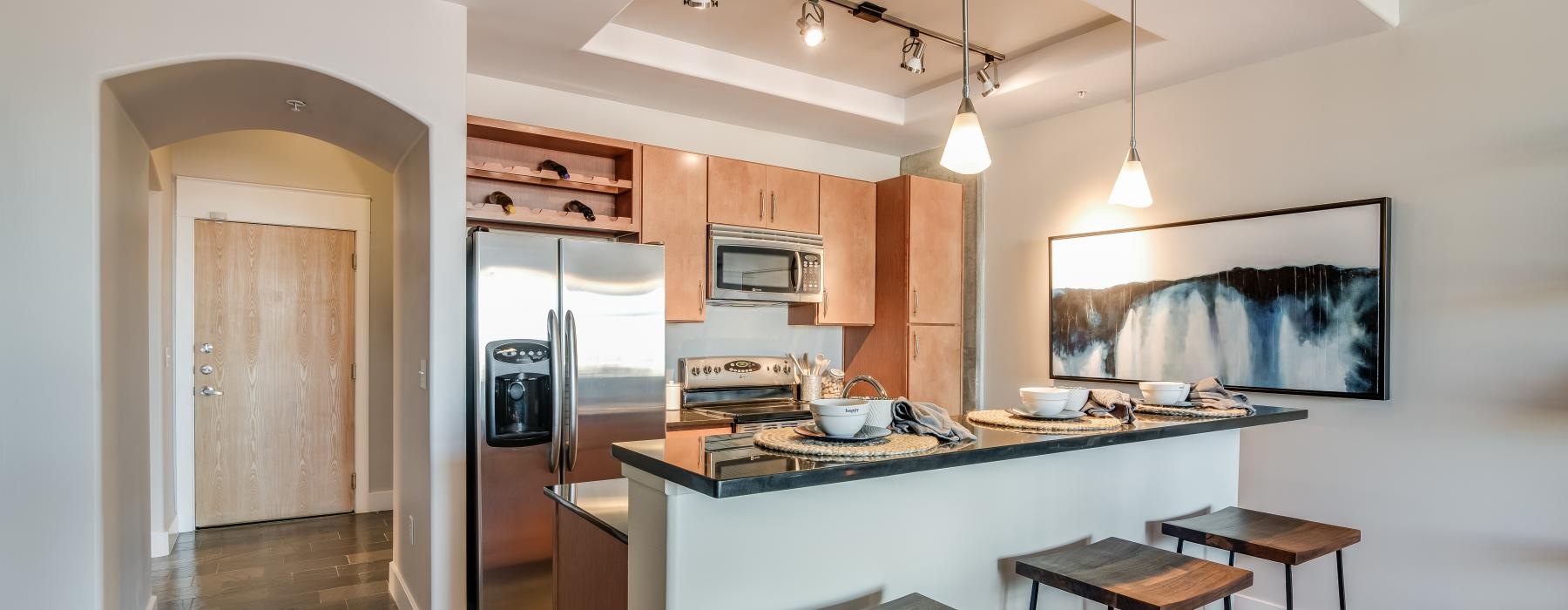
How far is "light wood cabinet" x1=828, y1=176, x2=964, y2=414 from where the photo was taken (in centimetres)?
434

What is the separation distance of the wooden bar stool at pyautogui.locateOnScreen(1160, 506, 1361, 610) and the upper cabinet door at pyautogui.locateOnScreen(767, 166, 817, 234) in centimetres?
244

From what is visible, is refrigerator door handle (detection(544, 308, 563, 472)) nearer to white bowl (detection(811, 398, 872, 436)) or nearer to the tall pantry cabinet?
white bowl (detection(811, 398, 872, 436))

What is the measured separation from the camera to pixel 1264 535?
2166 mm

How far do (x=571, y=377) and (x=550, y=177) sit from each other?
105 centimetres

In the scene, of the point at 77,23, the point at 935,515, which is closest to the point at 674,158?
the point at 77,23

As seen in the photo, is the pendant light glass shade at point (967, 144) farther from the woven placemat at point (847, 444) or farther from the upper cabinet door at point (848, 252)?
the upper cabinet door at point (848, 252)

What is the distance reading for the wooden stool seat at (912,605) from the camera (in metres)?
1.58

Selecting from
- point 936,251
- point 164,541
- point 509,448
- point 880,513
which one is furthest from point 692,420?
point 164,541

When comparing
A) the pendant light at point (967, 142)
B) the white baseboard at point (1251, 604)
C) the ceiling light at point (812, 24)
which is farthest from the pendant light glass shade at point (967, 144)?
the white baseboard at point (1251, 604)

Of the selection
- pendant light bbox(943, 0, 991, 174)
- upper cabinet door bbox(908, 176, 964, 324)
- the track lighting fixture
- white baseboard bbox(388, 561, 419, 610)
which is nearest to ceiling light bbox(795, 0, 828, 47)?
the track lighting fixture

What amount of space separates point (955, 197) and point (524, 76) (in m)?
2.46

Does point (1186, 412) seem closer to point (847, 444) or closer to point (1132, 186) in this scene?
point (1132, 186)

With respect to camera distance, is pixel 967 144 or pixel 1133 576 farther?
pixel 967 144

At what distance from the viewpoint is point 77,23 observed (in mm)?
2119
